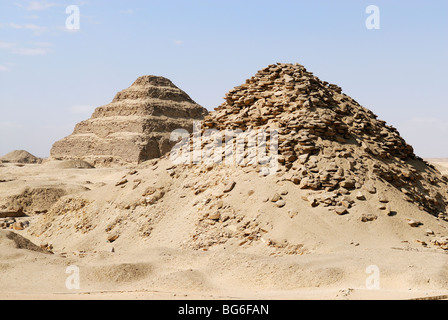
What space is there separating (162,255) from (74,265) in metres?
1.57

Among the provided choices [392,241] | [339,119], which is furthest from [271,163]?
[392,241]

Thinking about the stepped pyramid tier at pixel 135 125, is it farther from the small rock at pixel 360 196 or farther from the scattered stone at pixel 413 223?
the scattered stone at pixel 413 223

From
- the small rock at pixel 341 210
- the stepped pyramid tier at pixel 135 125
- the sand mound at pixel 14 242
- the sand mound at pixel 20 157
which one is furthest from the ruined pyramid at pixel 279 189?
the sand mound at pixel 20 157

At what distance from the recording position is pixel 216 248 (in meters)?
9.73

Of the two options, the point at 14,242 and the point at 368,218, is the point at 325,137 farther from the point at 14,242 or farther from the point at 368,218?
the point at 14,242

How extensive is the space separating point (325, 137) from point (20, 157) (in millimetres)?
60230

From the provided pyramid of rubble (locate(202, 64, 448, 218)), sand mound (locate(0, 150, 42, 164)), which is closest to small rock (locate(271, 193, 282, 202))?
pyramid of rubble (locate(202, 64, 448, 218))

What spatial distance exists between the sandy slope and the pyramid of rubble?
0.62 meters

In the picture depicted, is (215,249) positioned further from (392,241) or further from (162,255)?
(392,241)

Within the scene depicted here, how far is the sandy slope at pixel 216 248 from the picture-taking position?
22.7 feet

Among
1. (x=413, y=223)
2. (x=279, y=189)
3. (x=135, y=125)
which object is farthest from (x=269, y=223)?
(x=135, y=125)

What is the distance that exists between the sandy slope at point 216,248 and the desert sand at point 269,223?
0.03 metres

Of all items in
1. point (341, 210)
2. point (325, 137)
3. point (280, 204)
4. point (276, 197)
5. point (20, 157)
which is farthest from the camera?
point (20, 157)
